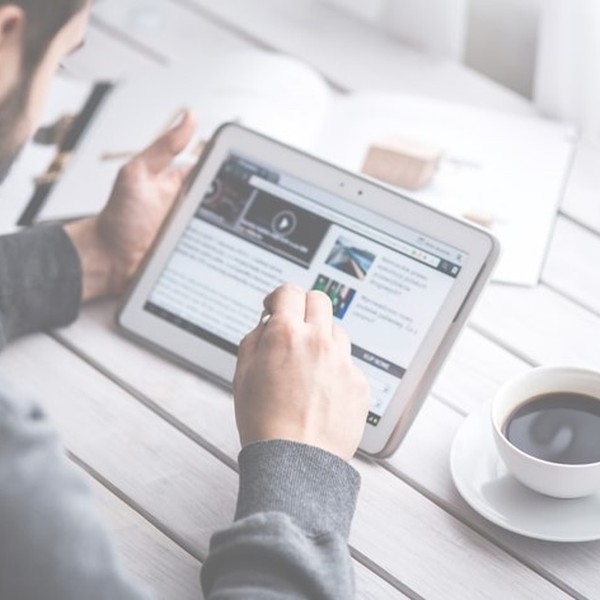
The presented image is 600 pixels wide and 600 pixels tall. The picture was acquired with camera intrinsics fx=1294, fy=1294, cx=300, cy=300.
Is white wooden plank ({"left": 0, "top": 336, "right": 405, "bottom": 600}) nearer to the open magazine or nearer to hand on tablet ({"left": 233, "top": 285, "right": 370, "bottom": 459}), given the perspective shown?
hand on tablet ({"left": 233, "top": 285, "right": 370, "bottom": 459})

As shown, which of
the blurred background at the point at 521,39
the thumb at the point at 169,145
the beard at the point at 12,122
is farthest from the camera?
the blurred background at the point at 521,39

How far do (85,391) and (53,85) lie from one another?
0.42 m

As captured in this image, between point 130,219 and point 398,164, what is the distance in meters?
0.25

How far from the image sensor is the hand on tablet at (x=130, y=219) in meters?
1.09

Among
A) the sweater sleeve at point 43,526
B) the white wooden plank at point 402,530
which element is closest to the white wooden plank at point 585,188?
the white wooden plank at point 402,530

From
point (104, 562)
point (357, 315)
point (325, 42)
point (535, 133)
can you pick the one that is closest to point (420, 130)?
point (535, 133)

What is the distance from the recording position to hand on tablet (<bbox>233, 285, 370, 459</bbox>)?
2.87ft

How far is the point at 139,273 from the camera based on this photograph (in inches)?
42.0

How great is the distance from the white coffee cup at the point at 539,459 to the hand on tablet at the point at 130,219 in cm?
35

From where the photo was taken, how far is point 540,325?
1089 mm

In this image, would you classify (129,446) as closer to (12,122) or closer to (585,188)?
(12,122)

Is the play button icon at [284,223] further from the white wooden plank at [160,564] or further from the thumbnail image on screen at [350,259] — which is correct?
the white wooden plank at [160,564]

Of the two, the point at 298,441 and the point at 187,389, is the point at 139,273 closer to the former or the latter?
the point at 187,389

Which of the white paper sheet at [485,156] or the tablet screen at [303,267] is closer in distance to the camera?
the tablet screen at [303,267]
